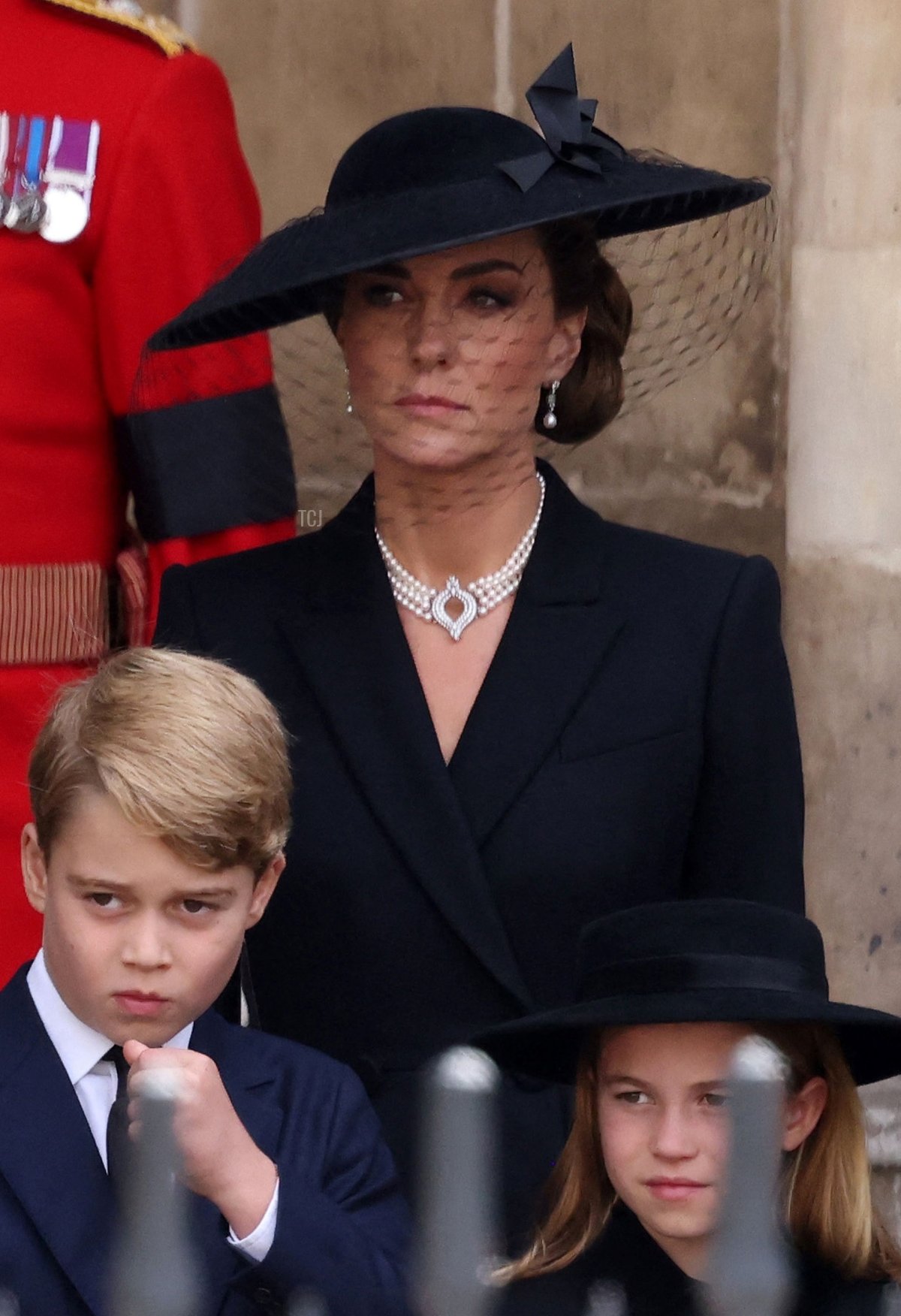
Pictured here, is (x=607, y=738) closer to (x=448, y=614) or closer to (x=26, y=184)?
(x=448, y=614)

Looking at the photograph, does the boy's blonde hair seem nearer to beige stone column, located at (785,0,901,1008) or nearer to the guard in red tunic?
the guard in red tunic

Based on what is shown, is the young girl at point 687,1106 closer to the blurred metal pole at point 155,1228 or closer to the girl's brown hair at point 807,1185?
the girl's brown hair at point 807,1185

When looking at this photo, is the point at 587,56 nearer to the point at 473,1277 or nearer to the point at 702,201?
the point at 702,201

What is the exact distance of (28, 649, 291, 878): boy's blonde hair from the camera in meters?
2.39

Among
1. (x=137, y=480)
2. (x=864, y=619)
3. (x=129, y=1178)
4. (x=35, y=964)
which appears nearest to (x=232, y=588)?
(x=137, y=480)

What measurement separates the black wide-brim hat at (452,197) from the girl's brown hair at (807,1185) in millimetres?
780

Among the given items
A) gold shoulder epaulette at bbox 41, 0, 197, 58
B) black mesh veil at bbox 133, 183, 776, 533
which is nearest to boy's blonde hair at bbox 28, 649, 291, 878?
black mesh veil at bbox 133, 183, 776, 533

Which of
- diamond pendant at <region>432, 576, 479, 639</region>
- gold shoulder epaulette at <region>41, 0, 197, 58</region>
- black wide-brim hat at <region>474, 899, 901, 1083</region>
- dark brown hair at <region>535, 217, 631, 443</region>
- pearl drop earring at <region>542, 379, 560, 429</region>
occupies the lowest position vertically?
black wide-brim hat at <region>474, 899, 901, 1083</region>

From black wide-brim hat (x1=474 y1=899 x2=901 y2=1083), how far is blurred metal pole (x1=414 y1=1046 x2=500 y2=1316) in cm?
58

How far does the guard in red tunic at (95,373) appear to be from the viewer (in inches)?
122

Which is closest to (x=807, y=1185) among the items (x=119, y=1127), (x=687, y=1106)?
(x=687, y=1106)

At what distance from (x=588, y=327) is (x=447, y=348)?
0.85 ft

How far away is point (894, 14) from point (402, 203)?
4.90 feet

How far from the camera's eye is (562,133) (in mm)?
2703
